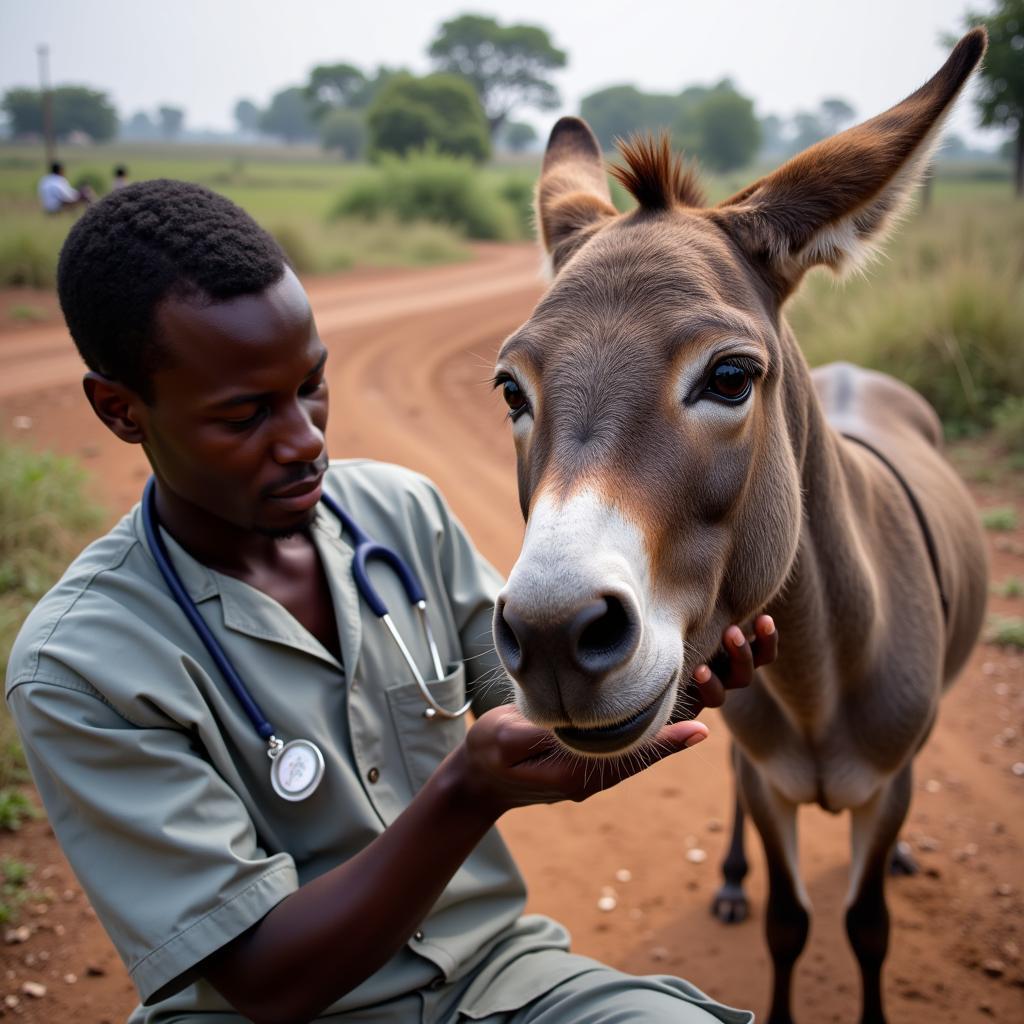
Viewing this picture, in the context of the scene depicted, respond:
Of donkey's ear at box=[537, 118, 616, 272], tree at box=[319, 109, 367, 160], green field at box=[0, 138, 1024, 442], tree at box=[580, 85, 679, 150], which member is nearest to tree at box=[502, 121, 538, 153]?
tree at box=[580, 85, 679, 150]

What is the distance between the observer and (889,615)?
2.96 m

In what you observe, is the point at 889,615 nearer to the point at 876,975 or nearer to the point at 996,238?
the point at 876,975

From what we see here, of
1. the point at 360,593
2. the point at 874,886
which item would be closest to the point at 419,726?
the point at 360,593

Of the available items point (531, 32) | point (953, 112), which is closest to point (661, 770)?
point (953, 112)

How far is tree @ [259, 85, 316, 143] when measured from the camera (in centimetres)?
11612

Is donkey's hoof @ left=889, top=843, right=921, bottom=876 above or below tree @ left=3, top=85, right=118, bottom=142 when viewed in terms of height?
below

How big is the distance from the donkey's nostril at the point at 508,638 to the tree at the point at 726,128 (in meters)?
66.8

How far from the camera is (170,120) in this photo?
5027 inches

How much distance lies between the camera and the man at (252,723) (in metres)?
1.80

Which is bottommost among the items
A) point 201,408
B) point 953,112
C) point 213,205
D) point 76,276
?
point 201,408

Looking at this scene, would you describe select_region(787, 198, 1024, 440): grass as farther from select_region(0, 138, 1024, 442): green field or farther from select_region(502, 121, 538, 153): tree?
select_region(502, 121, 538, 153): tree

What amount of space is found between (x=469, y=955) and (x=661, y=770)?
2742 millimetres

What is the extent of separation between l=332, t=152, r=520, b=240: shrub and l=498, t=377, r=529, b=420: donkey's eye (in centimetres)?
2649

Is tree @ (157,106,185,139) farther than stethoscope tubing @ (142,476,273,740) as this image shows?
Yes
